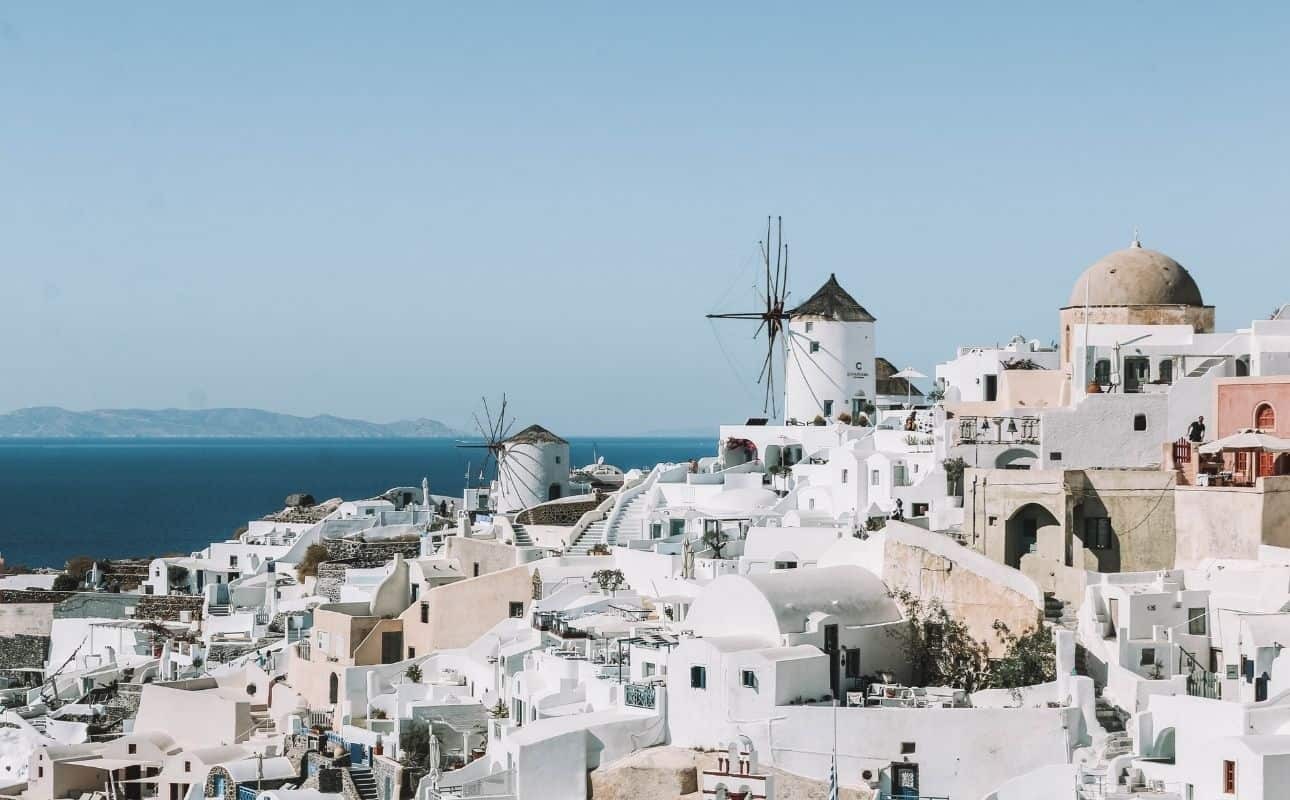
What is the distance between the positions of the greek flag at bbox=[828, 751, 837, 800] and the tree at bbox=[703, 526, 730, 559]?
10.5 meters

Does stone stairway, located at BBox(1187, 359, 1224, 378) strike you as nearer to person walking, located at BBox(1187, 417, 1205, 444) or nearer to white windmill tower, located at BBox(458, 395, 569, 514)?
person walking, located at BBox(1187, 417, 1205, 444)

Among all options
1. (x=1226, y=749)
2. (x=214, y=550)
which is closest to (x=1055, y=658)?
(x=1226, y=749)

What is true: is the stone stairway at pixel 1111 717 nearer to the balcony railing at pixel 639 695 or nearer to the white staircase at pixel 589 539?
the balcony railing at pixel 639 695

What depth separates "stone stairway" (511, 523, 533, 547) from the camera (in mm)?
38544

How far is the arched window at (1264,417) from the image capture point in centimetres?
2648

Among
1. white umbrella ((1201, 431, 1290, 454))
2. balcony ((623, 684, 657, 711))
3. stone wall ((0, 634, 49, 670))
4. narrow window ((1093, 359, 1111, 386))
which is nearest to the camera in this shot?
balcony ((623, 684, 657, 711))

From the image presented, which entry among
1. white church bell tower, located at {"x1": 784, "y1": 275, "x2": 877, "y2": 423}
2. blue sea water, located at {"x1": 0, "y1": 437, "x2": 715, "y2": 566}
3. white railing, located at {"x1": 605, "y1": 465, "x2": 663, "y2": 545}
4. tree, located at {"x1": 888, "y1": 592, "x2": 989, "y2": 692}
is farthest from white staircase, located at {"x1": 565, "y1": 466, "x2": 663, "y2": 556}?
blue sea water, located at {"x1": 0, "y1": 437, "x2": 715, "y2": 566}

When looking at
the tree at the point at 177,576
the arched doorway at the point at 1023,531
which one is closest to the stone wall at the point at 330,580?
the tree at the point at 177,576

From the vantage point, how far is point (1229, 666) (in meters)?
22.2

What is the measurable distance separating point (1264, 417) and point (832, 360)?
16502 mm

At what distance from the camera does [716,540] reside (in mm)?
33219

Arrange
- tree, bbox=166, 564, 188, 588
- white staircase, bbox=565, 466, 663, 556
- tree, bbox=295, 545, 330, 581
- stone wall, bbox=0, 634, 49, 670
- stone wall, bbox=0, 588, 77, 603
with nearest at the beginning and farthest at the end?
white staircase, bbox=565, 466, 663, 556 < tree, bbox=295, 545, 330, 581 < stone wall, bbox=0, 634, 49, 670 < stone wall, bbox=0, 588, 77, 603 < tree, bbox=166, 564, 188, 588

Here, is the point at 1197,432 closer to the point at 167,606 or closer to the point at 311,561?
the point at 311,561

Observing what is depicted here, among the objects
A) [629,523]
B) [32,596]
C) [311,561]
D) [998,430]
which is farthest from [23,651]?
[998,430]
